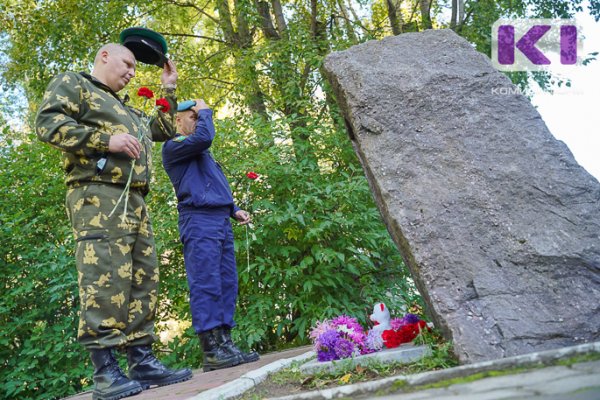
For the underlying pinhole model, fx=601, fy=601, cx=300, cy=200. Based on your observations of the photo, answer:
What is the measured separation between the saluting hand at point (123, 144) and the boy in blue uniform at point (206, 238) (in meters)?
1.00

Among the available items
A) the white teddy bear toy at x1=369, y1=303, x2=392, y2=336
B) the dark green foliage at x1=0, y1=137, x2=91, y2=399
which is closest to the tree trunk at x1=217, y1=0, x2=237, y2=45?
the dark green foliage at x1=0, y1=137, x2=91, y2=399

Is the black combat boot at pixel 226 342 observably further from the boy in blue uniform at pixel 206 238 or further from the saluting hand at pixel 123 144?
the saluting hand at pixel 123 144

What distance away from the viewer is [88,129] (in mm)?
3322

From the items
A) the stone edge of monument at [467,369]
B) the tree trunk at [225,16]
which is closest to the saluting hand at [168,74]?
the stone edge of monument at [467,369]

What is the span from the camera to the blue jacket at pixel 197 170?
4.34 meters

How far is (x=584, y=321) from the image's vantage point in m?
2.79

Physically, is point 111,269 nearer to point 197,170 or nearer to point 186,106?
point 197,170

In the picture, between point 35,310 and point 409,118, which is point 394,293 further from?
point 35,310

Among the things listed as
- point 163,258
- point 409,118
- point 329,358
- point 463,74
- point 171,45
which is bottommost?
point 329,358

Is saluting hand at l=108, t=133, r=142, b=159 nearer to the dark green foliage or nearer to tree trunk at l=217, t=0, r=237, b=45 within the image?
the dark green foliage

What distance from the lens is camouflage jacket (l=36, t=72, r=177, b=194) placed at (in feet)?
10.9

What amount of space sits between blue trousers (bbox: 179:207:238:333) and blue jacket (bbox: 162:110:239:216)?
0.09 metres

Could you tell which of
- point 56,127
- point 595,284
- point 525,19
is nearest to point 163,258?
point 56,127

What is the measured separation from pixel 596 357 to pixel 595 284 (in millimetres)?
1051
